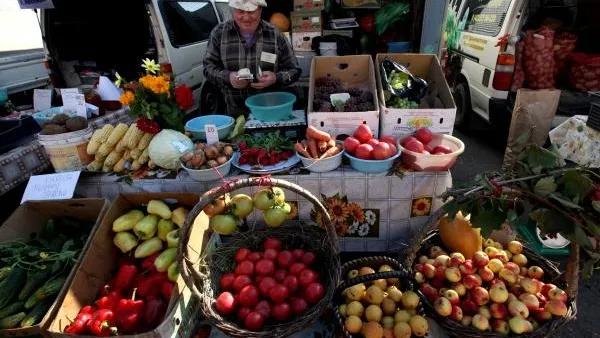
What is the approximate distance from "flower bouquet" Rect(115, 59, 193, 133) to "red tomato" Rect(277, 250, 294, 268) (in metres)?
1.16

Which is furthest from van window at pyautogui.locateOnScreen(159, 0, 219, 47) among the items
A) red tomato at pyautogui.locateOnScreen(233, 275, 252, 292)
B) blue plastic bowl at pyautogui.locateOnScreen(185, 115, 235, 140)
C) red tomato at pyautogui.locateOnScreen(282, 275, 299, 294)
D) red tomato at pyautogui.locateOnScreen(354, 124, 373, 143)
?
red tomato at pyautogui.locateOnScreen(282, 275, 299, 294)

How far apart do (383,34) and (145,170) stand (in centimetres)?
379

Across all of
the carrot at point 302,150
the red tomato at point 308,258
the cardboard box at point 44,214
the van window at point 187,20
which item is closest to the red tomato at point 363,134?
the carrot at point 302,150

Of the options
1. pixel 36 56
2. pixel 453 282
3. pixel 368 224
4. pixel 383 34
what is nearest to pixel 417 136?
pixel 368 224

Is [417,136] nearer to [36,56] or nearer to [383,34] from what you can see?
[383,34]

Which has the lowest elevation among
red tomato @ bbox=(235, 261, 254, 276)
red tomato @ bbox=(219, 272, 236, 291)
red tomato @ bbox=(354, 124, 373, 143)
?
red tomato @ bbox=(219, 272, 236, 291)

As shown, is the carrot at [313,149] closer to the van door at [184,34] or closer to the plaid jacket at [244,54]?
the plaid jacket at [244,54]

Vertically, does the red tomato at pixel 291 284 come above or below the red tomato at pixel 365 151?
below

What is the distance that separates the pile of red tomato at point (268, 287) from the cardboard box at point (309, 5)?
11.6 ft

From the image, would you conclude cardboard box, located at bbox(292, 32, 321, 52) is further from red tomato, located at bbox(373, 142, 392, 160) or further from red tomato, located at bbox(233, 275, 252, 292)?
red tomato, located at bbox(233, 275, 252, 292)

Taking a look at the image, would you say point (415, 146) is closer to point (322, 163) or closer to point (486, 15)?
point (322, 163)

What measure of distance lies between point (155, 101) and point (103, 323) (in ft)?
4.38

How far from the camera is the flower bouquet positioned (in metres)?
2.14

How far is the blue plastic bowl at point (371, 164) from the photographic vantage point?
1.91m
